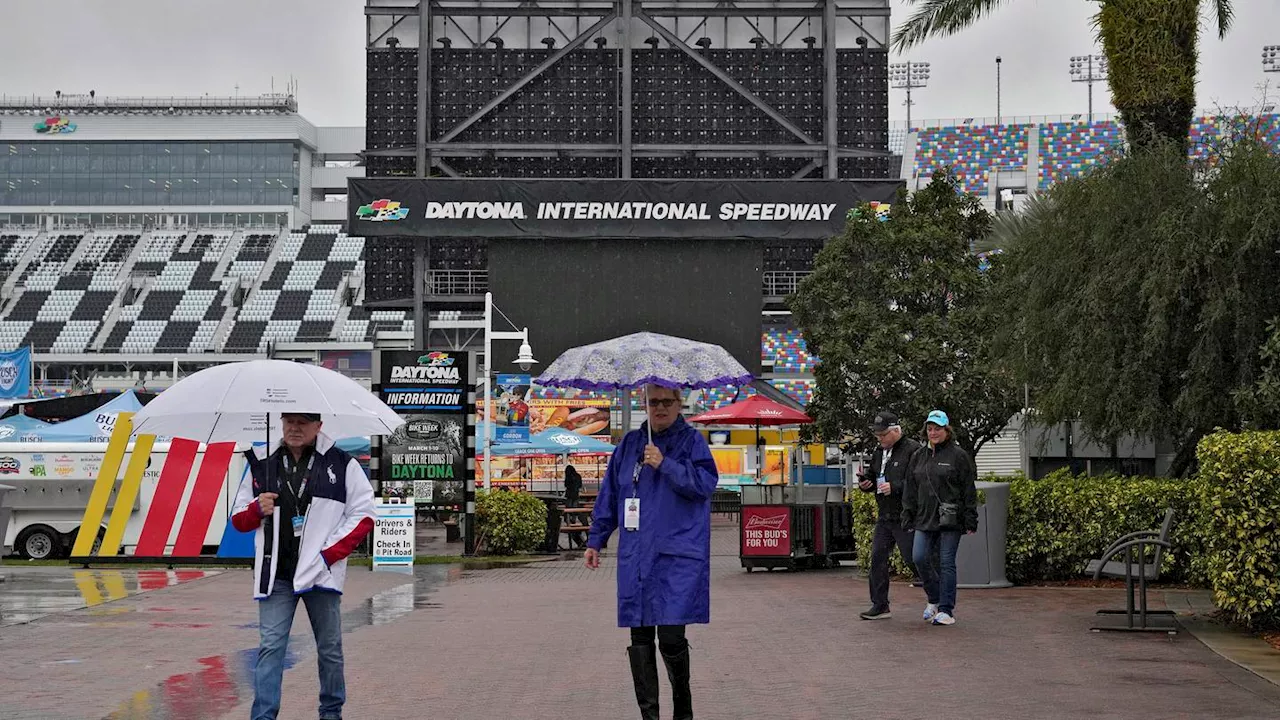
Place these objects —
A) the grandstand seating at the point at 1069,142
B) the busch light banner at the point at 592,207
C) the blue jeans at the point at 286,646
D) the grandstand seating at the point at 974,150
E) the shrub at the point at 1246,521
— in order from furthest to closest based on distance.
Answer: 1. the grandstand seating at the point at 974,150
2. the grandstand seating at the point at 1069,142
3. the busch light banner at the point at 592,207
4. the shrub at the point at 1246,521
5. the blue jeans at the point at 286,646

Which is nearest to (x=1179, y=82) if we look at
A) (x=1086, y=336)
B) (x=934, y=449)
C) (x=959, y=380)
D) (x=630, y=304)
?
(x=1086, y=336)

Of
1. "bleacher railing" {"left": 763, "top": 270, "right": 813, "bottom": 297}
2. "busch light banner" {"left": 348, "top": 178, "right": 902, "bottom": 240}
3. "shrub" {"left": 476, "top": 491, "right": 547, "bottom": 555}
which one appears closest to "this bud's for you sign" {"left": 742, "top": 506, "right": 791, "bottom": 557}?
"shrub" {"left": 476, "top": 491, "right": 547, "bottom": 555}

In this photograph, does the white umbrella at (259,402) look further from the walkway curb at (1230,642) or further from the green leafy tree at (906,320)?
the green leafy tree at (906,320)

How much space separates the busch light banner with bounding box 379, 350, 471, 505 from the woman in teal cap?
1230cm

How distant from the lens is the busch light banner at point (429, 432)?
24.3 m

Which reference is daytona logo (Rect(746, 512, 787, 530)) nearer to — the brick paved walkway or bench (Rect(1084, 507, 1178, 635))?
the brick paved walkway

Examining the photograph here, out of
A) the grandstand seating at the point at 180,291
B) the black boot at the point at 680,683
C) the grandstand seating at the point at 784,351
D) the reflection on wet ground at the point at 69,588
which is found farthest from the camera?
the grandstand seating at the point at 180,291

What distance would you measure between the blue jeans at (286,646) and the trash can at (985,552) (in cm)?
991

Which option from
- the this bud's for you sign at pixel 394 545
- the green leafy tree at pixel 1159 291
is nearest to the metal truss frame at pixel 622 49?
the this bud's for you sign at pixel 394 545

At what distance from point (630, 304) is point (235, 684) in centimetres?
3771

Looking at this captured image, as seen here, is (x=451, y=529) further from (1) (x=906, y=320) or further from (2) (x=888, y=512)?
(2) (x=888, y=512)

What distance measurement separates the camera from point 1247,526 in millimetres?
11070

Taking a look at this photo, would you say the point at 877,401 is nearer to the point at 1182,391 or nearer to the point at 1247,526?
the point at 1182,391

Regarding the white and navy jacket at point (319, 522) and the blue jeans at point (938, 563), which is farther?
the blue jeans at point (938, 563)
